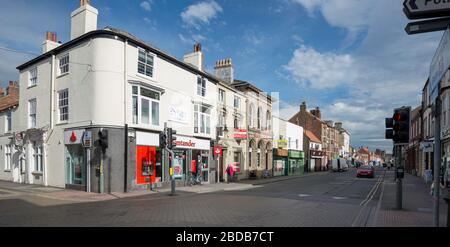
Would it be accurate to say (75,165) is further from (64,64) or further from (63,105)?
(64,64)

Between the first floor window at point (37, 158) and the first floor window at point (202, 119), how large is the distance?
10.6 meters

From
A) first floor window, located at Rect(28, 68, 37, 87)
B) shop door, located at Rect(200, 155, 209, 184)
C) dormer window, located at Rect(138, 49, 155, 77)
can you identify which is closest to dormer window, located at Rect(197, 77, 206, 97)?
shop door, located at Rect(200, 155, 209, 184)

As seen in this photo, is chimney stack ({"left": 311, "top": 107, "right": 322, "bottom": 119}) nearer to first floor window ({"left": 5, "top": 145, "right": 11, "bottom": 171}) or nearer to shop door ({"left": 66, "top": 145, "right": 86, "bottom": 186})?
first floor window ({"left": 5, "top": 145, "right": 11, "bottom": 171})

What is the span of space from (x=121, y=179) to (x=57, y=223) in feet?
28.8

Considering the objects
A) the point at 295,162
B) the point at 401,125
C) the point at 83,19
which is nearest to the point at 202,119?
the point at 83,19

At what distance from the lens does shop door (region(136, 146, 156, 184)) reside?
1875 centimetres

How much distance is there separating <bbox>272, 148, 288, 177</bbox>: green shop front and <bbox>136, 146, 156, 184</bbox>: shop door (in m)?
21.1

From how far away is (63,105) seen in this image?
19422mm

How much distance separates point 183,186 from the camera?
22156mm

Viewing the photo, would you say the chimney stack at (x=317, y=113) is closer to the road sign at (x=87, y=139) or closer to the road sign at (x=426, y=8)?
the road sign at (x=87, y=139)

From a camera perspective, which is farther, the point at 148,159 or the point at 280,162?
the point at 280,162

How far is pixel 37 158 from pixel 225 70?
18653 millimetres

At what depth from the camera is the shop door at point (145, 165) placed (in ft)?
→ 61.5

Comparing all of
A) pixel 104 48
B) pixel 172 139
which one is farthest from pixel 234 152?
pixel 104 48
